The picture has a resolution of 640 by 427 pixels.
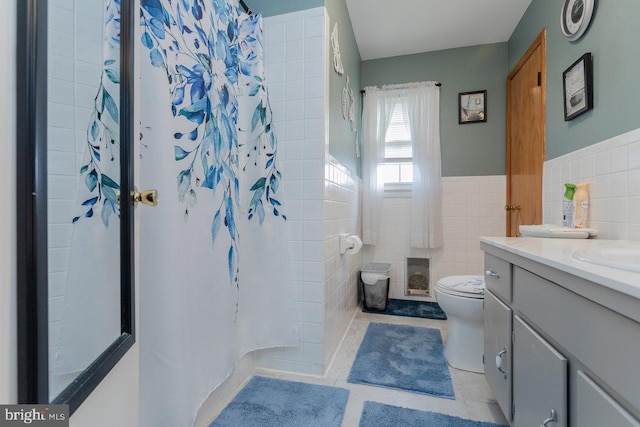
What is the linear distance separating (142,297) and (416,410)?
1242 millimetres

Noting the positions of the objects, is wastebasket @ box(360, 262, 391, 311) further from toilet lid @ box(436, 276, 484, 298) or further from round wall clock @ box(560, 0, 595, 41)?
round wall clock @ box(560, 0, 595, 41)

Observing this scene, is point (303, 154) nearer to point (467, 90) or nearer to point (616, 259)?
point (616, 259)

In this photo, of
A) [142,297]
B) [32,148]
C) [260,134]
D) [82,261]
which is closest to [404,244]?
[260,134]

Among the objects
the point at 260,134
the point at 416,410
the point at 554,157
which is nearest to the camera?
the point at 416,410

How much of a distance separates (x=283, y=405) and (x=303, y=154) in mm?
1250

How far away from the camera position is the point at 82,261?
635mm

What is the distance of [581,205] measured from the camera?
146 centimetres

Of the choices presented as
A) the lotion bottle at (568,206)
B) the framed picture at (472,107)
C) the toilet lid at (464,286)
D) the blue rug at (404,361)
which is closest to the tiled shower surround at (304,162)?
the blue rug at (404,361)

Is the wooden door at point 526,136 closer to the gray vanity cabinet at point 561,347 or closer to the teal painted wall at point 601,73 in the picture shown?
the teal painted wall at point 601,73

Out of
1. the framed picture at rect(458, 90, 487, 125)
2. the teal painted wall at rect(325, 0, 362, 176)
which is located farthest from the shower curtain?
the framed picture at rect(458, 90, 487, 125)

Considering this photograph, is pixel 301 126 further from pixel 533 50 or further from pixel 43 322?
pixel 533 50

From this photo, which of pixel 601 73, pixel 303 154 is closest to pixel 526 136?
pixel 601 73

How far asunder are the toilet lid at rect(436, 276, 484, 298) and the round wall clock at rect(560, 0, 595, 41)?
145 cm

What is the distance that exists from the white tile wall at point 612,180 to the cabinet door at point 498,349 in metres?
0.61
